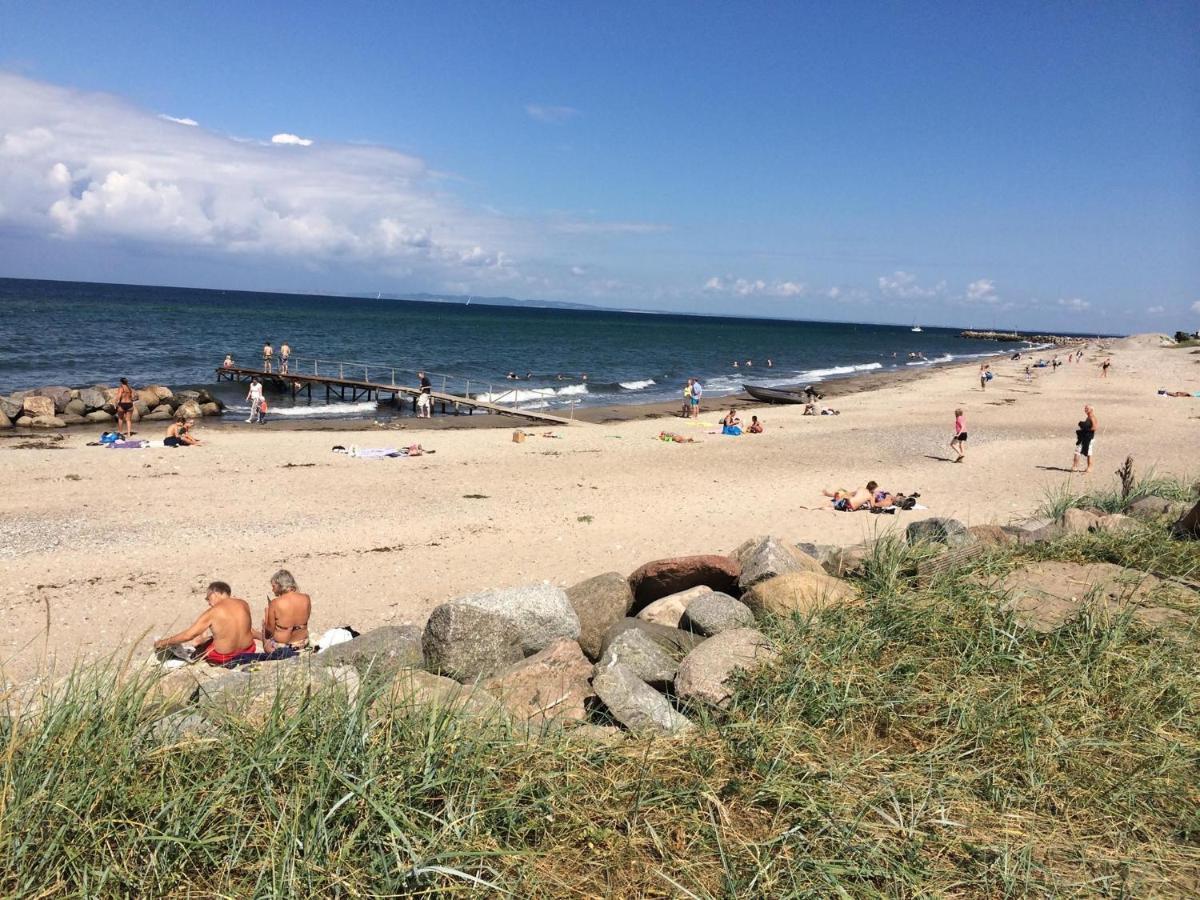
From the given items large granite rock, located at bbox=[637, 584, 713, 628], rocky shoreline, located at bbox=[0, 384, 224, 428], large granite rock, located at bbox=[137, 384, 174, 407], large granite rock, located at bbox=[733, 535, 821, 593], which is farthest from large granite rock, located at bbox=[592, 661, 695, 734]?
large granite rock, located at bbox=[137, 384, 174, 407]

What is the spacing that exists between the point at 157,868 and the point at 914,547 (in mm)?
5055

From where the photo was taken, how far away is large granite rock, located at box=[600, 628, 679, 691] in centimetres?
444

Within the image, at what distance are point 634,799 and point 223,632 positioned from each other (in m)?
5.28

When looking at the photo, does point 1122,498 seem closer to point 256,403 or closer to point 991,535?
point 991,535

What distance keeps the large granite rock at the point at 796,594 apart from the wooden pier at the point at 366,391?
72.2ft

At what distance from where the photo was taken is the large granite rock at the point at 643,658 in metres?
4.44

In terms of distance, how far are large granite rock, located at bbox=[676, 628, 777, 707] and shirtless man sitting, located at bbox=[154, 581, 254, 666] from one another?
181 inches

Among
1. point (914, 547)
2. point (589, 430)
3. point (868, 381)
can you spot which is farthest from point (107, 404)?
point (868, 381)

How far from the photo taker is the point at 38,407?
24547 millimetres

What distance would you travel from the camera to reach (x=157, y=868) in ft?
7.88

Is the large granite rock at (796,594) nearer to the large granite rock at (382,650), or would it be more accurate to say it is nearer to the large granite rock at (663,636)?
the large granite rock at (663,636)

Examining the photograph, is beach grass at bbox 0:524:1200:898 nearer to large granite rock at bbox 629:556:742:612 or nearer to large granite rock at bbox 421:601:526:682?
large granite rock at bbox 421:601:526:682

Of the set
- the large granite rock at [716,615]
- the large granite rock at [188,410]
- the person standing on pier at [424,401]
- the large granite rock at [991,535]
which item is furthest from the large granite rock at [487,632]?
the person standing on pier at [424,401]

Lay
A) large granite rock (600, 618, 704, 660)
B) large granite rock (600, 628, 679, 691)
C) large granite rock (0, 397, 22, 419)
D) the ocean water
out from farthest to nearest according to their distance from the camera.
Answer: the ocean water, large granite rock (0, 397, 22, 419), large granite rock (600, 618, 704, 660), large granite rock (600, 628, 679, 691)
